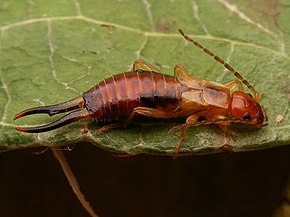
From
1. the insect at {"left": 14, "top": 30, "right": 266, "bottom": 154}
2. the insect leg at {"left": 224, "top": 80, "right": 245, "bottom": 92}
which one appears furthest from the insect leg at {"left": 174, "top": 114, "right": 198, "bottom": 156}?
the insect leg at {"left": 224, "top": 80, "right": 245, "bottom": 92}

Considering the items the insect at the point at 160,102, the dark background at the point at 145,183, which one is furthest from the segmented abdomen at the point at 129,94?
the dark background at the point at 145,183

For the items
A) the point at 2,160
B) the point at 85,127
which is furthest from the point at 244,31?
the point at 2,160

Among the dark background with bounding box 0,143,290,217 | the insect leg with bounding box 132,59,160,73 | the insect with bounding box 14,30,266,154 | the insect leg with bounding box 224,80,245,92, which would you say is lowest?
the dark background with bounding box 0,143,290,217

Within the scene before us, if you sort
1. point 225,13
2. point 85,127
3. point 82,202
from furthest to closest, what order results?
point 225,13, point 82,202, point 85,127

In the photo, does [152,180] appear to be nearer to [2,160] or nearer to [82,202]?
[82,202]

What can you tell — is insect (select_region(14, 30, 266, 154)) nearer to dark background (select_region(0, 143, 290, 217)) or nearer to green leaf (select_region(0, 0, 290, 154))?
green leaf (select_region(0, 0, 290, 154))

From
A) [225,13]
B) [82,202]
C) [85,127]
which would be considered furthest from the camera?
[225,13]

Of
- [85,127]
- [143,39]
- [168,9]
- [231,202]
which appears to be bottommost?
[231,202]
